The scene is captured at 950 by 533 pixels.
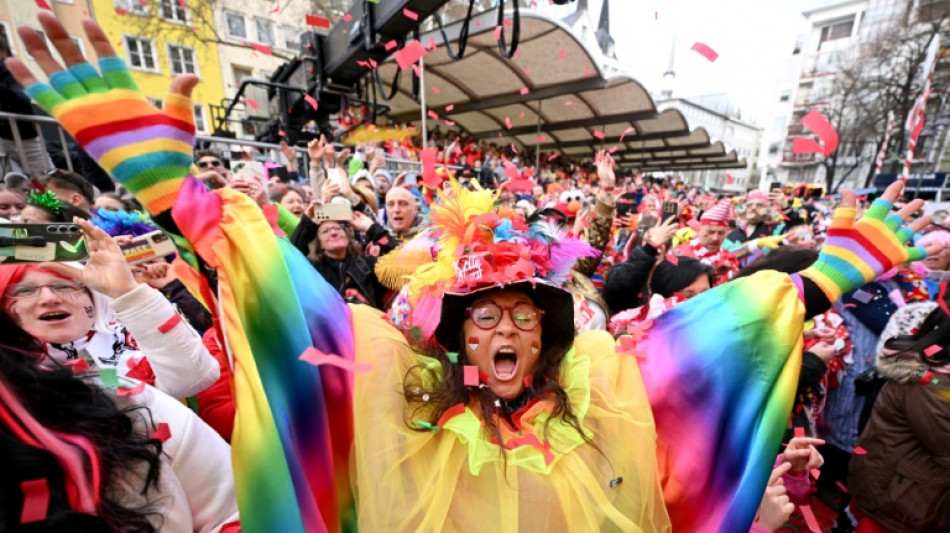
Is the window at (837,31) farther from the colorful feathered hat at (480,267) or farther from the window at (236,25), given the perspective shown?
the colorful feathered hat at (480,267)

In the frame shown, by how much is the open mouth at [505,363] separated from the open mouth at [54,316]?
1454 mm

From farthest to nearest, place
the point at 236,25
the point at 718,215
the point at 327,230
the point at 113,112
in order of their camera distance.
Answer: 1. the point at 236,25
2. the point at 718,215
3. the point at 327,230
4. the point at 113,112

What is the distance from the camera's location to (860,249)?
4.62ft

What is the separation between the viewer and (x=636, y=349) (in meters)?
1.56

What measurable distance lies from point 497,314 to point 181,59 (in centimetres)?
2390

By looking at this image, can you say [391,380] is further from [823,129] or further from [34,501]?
[823,129]

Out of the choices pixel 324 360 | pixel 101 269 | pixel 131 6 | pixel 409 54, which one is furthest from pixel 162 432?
pixel 131 6

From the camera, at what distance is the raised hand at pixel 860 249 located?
1.39m

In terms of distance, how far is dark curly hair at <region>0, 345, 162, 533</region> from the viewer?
0.75 meters

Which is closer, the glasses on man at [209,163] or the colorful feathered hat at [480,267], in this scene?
the colorful feathered hat at [480,267]

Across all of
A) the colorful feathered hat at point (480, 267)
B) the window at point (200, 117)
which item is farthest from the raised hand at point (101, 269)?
the window at point (200, 117)

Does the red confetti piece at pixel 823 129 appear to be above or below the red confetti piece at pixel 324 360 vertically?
above

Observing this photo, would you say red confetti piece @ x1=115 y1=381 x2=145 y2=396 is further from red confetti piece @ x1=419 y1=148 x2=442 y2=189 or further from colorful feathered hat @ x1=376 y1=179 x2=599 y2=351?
red confetti piece @ x1=419 y1=148 x2=442 y2=189

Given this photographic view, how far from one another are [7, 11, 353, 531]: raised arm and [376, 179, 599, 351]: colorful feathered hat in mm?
406
